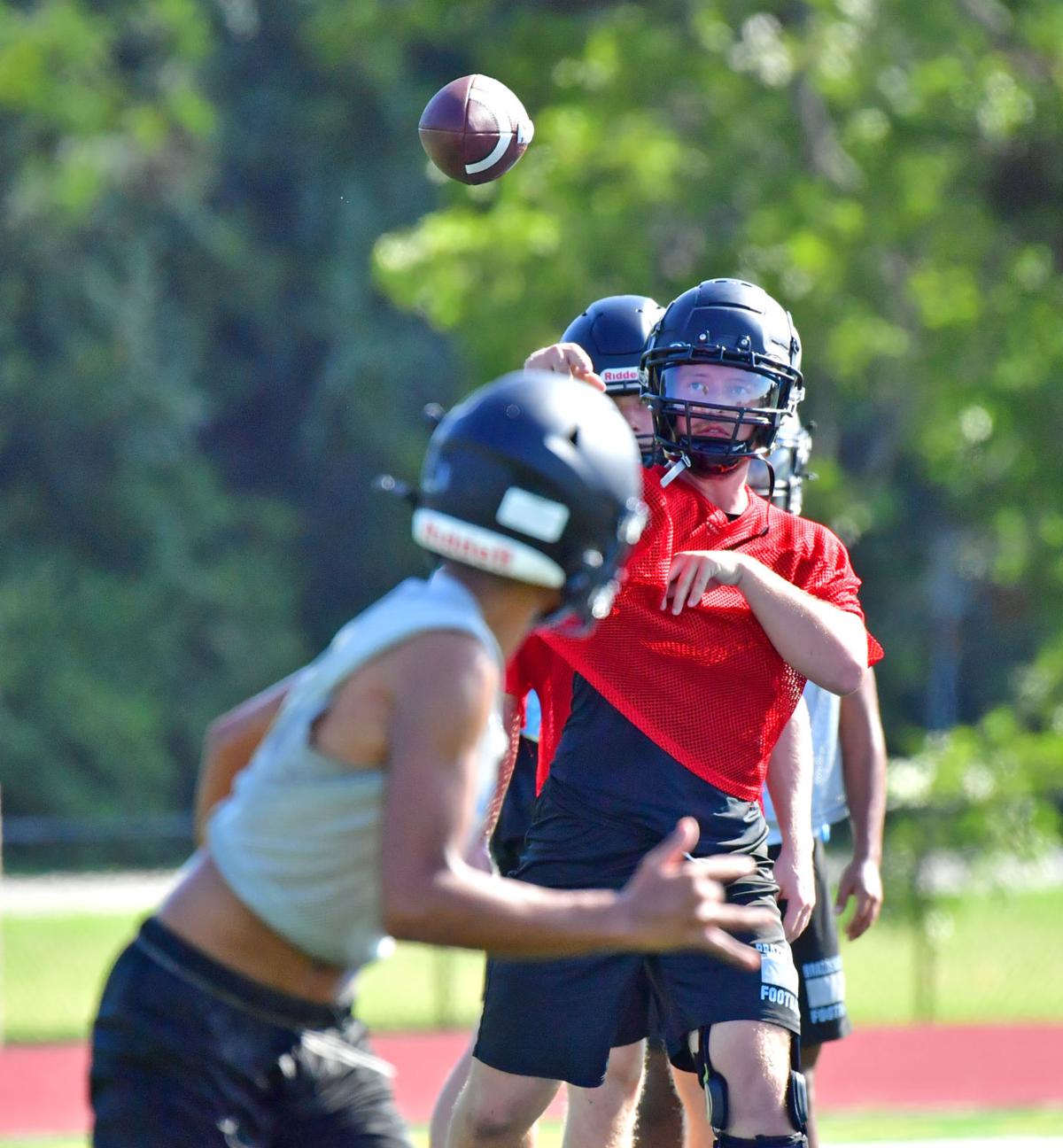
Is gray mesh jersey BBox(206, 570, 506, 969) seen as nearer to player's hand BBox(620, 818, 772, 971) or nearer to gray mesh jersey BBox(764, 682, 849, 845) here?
player's hand BBox(620, 818, 772, 971)

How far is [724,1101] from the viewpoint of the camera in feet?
14.5

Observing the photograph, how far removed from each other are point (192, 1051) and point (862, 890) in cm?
276

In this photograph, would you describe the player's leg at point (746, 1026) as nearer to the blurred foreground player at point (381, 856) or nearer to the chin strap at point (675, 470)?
the chin strap at point (675, 470)

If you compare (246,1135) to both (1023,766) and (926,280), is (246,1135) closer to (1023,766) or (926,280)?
(1023,766)

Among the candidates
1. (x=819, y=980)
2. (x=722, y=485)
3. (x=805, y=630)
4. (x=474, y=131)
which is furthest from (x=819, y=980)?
(x=474, y=131)

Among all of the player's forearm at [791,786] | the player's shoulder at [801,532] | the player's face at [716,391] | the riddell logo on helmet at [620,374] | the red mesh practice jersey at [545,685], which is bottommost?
the player's forearm at [791,786]

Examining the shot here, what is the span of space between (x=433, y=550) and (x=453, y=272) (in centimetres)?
1704

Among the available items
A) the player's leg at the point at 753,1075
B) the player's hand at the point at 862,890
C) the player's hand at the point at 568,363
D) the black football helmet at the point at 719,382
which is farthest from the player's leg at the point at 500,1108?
the player's hand at the point at 568,363

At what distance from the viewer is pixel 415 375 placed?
104 feet

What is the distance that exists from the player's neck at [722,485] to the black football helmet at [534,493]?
1.47 meters

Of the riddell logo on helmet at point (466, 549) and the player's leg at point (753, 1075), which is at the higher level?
the riddell logo on helmet at point (466, 549)

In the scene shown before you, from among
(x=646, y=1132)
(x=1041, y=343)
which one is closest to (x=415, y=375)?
(x=1041, y=343)

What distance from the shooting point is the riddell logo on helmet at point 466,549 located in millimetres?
3322

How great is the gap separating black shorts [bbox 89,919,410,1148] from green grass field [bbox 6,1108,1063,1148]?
551cm
